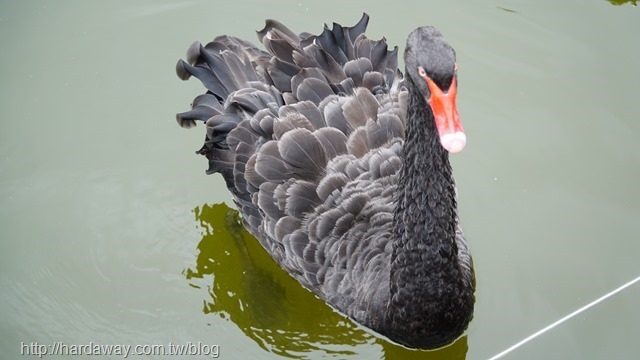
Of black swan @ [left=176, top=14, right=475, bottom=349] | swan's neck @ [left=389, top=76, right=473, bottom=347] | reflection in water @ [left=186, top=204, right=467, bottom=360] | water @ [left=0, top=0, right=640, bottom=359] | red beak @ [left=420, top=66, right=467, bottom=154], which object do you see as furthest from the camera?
water @ [left=0, top=0, right=640, bottom=359]

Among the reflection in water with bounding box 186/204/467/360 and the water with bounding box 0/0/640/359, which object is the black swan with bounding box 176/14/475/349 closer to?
the reflection in water with bounding box 186/204/467/360

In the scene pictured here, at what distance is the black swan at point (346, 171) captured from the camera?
371cm

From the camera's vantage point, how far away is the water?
14.6 feet

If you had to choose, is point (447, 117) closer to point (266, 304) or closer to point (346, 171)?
point (346, 171)

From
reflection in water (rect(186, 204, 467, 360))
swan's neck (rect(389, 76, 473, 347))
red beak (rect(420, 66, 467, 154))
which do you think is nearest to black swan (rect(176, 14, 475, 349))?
swan's neck (rect(389, 76, 473, 347))

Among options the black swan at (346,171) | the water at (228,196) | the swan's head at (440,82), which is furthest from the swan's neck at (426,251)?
the water at (228,196)

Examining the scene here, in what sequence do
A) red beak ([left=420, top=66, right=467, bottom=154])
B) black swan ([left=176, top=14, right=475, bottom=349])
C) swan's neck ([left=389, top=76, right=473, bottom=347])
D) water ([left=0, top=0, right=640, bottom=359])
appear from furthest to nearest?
1. water ([left=0, top=0, right=640, bottom=359])
2. black swan ([left=176, top=14, right=475, bottom=349])
3. swan's neck ([left=389, top=76, right=473, bottom=347])
4. red beak ([left=420, top=66, right=467, bottom=154])

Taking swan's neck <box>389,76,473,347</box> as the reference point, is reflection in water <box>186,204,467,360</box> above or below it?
below

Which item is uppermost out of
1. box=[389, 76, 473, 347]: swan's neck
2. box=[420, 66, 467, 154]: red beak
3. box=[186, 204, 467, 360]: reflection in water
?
box=[420, 66, 467, 154]: red beak

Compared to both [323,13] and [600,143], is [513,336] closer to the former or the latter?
[600,143]

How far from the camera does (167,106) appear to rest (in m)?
5.63

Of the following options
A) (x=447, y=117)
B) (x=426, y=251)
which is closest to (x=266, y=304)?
(x=426, y=251)

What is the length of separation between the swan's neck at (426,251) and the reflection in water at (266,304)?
1.35 ft

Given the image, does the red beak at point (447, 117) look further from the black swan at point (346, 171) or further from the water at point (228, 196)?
the water at point (228, 196)
